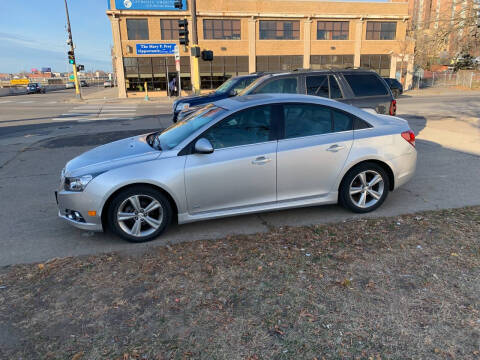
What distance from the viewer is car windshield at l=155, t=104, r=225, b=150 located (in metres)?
4.39

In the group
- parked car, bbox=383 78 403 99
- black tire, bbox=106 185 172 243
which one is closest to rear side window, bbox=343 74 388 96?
black tire, bbox=106 185 172 243

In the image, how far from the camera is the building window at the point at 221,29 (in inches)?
1393

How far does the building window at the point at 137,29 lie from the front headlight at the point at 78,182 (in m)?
33.3

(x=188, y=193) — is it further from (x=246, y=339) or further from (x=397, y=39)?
(x=397, y=39)

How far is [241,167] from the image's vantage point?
4.23m

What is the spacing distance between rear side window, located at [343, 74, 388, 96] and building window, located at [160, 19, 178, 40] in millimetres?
30016

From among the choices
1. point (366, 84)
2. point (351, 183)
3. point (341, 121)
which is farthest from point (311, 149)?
point (366, 84)

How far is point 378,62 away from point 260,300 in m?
42.4

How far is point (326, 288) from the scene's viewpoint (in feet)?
10.3

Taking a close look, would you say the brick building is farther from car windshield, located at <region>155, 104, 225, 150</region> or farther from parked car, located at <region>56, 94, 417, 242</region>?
parked car, located at <region>56, 94, 417, 242</region>

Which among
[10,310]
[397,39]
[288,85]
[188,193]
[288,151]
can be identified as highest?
[397,39]

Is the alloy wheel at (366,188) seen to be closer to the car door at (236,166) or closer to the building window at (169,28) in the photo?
the car door at (236,166)

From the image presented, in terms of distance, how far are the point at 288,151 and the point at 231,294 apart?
1973mm

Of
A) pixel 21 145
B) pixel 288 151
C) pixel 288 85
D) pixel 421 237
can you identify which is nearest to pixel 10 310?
pixel 288 151
